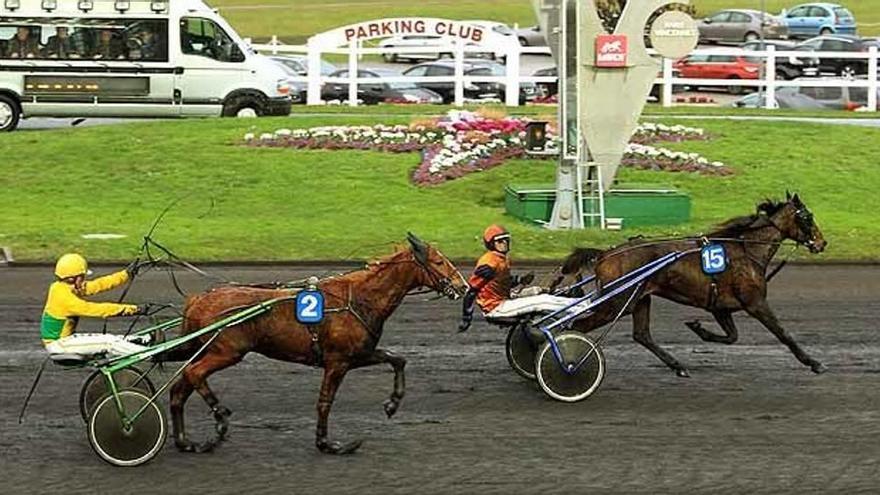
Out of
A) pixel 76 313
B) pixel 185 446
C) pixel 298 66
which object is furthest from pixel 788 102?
pixel 76 313

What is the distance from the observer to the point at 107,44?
27469 mm

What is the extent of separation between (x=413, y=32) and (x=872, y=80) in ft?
33.2

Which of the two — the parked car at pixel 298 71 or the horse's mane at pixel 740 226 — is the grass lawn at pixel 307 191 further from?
the parked car at pixel 298 71

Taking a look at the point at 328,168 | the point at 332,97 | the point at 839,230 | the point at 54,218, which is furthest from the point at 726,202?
the point at 332,97

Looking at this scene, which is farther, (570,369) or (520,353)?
(520,353)

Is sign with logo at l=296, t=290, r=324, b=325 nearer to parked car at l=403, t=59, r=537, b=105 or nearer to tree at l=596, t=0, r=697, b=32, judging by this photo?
tree at l=596, t=0, r=697, b=32

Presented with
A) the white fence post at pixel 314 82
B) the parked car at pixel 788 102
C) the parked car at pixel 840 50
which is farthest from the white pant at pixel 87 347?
the parked car at pixel 840 50

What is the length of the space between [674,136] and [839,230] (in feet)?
20.7

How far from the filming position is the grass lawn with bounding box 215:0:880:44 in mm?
61281

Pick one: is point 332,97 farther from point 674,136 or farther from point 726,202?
point 726,202

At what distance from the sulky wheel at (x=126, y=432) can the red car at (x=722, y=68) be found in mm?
33579

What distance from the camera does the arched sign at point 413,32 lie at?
32594mm

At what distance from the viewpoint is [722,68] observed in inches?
1620

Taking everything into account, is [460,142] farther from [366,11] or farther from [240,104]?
[366,11]
